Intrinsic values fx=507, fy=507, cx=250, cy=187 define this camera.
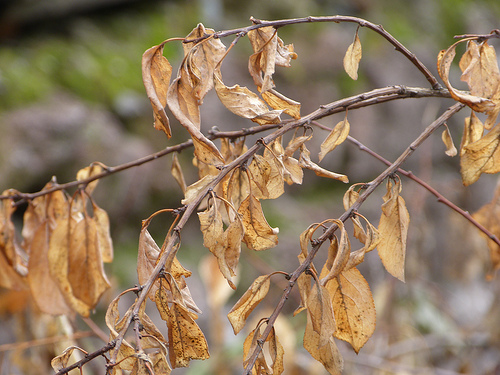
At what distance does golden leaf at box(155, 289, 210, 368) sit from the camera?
1.41ft

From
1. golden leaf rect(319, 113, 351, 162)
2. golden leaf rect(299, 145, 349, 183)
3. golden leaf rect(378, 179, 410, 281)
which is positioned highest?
golden leaf rect(319, 113, 351, 162)

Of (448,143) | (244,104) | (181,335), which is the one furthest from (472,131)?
(181,335)

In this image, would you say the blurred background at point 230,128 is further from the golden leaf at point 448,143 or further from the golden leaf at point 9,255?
the golden leaf at point 448,143

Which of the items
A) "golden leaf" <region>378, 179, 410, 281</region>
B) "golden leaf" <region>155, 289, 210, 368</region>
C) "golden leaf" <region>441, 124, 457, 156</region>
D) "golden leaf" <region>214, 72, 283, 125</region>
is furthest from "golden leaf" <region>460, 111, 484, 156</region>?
"golden leaf" <region>155, 289, 210, 368</region>

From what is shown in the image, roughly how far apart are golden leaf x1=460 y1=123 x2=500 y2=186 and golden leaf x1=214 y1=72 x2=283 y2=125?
0.21 metres

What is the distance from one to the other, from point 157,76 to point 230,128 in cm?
104

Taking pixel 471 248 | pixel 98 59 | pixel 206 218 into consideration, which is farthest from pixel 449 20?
pixel 206 218

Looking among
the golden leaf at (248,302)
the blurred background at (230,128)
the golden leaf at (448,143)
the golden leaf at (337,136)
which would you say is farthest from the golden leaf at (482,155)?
the blurred background at (230,128)

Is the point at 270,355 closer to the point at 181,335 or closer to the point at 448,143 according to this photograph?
the point at 181,335

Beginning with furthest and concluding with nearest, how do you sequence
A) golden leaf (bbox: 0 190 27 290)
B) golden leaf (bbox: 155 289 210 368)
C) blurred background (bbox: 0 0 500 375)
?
blurred background (bbox: 0 0 500 375), golden leaf (bbox: 0 190 27 290), golden leaf (bbox: 155 289 210 368)

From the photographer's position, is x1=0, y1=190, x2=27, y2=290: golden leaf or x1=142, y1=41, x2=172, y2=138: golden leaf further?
x1=0, y1=190, x2=27, y2=290: golden leaf

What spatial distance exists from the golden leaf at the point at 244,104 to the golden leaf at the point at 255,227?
0.08 metres

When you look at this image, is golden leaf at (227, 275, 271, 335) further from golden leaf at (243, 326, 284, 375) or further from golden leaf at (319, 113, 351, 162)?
golden leaf at (319, 113, 351, 162)

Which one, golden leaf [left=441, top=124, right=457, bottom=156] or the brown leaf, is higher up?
the brown leaf
